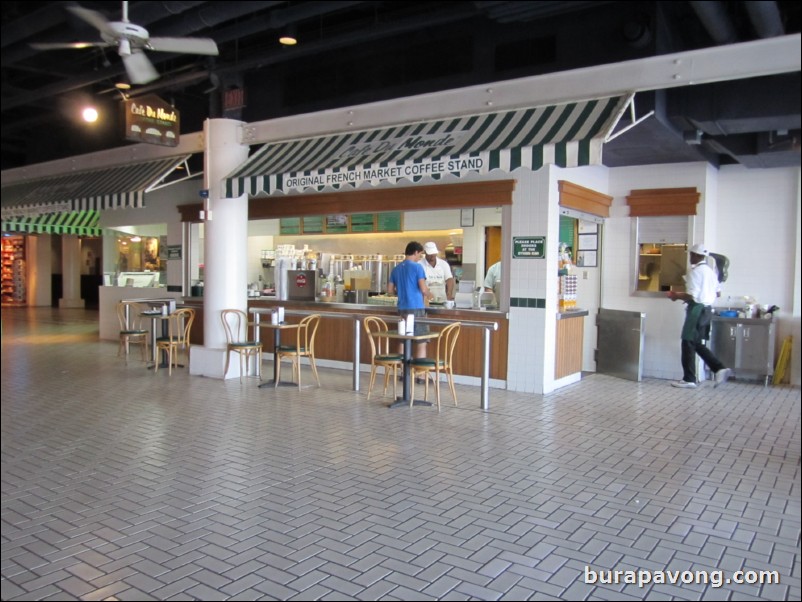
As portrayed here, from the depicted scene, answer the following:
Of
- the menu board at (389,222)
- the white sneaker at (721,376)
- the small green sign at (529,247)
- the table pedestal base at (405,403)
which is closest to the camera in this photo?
the white sneaker at (721,376)

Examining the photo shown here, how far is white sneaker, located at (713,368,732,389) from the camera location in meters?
6.20

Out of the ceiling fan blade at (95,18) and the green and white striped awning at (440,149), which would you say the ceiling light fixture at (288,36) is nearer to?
the green and white striped awning at (440,149)

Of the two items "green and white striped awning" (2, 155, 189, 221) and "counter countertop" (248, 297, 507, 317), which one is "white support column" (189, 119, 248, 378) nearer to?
"green and white striped awning" (2, 155, 189, 221)

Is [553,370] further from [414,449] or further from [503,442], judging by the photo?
[414,449]

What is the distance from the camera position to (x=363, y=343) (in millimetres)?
8805

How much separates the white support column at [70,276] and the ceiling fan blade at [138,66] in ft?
52.9

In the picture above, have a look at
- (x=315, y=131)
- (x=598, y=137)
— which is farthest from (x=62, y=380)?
(x=598, y=137)

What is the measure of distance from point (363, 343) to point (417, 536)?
17.9ft

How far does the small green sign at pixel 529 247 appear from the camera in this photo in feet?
24.1

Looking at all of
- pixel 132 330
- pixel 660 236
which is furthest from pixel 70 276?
pixel 660 236

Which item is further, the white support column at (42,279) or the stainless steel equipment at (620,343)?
the white support column at (42,279)

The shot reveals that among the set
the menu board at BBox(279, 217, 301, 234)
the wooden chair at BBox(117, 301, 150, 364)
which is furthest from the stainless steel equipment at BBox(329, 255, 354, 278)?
the wooden chair at BBox(117, 301, 150, 364)

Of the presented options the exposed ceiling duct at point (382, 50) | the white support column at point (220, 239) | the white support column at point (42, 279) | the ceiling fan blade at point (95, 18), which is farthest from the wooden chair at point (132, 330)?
the white support column at point (42, 279)

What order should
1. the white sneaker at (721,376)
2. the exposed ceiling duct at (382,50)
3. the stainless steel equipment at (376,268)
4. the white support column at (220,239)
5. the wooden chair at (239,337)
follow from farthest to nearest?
the stainless steel equipment at (376,268)
the white support column at (220,239)
the wooden chair at (239,337)
the white sneaker at (721,376)
the exposed ceiling duct at (382,50)
